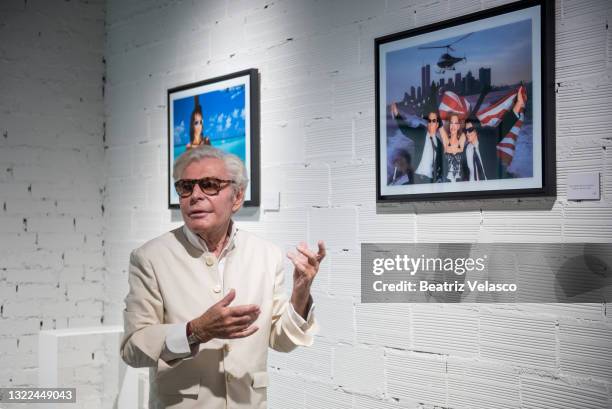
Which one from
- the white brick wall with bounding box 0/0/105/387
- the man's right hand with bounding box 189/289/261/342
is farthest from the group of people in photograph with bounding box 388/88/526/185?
the white brick wall with bounding box 0/0/105/387

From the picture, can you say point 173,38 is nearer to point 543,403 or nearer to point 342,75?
point 342,75

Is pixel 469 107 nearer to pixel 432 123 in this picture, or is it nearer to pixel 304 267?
pixel 432 123

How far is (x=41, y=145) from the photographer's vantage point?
4.36 m

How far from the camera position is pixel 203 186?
2.18 m

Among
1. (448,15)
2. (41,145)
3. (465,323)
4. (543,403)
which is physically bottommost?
(543,403)

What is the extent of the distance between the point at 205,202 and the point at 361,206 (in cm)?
96

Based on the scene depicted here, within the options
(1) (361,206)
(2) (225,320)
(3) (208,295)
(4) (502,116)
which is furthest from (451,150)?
(2) (225,320)

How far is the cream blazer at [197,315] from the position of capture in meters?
2.07

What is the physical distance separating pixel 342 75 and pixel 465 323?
1.12m

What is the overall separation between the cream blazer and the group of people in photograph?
0.77 metres

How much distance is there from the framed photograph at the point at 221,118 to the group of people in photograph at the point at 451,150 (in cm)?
86

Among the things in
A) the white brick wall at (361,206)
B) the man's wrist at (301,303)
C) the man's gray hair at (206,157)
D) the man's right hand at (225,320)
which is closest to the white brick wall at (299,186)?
the white brick wall at (361,206)

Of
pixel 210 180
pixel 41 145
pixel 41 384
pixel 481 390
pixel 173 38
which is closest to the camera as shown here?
pixel 210 180

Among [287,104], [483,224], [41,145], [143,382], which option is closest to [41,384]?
[143,382]
